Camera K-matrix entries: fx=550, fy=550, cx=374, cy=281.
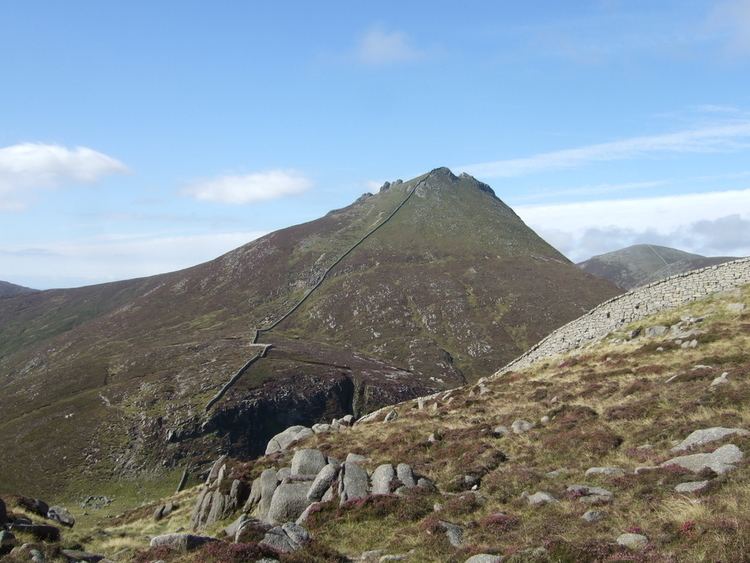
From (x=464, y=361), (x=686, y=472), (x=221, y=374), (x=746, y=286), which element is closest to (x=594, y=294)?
(x=464, y=361)

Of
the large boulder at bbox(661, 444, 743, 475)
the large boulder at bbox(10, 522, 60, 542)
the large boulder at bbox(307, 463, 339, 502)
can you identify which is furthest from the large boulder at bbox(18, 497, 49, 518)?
the large boulder at bbox(661, 444, 743, 475)

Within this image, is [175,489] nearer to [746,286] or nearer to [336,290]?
[746,286]

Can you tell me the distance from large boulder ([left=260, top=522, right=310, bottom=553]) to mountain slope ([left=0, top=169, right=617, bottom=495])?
6055cm

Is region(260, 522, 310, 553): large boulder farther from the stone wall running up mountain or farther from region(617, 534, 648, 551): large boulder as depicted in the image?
the stone wall running up mountain

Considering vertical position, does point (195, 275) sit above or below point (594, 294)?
above

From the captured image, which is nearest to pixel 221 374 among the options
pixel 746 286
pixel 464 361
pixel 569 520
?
pixel 464 361

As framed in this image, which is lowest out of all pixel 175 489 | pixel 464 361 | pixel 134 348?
pixel 175 489

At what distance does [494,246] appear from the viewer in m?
183

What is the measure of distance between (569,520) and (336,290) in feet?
445

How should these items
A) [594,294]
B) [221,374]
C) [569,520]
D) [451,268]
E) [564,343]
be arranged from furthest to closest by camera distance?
[451,268], [594,294], [221,374], [564,343], [569,520]

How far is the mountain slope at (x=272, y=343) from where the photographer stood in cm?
7931

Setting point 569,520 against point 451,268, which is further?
point 451,268

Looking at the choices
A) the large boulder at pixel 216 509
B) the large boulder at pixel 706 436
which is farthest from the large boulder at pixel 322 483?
the large boulder at pixel 706 436

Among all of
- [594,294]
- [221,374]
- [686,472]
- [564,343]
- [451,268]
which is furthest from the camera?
[451,268]
